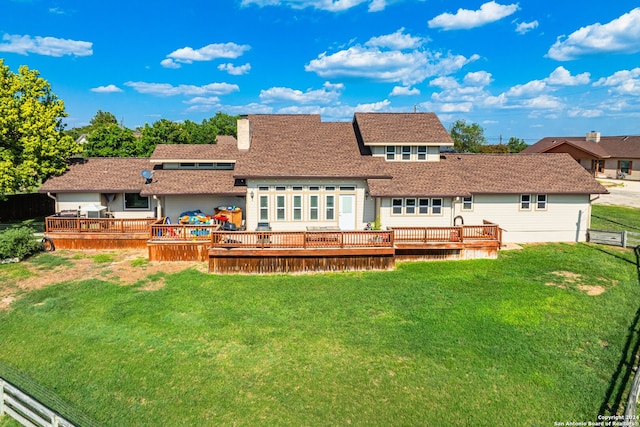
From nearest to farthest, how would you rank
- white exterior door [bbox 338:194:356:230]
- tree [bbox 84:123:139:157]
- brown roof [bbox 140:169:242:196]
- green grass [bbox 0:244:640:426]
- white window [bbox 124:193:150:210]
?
green grass [bbox 0:244:640:426] → white exterior door [bbox 338:194:356:230] → brown roof [bbox 140:169:242:196] → white window [bbox 124:193:150:210] → tree [bbox 84:123:139:157]

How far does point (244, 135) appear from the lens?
2266 centimetres

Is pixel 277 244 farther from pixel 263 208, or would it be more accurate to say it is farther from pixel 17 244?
pixel 17 244

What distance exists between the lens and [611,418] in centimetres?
779

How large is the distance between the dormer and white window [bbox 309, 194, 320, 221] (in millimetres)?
3965

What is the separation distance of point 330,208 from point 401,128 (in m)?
6.38

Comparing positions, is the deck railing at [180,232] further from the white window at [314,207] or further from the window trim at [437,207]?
the window trim at [437,207]

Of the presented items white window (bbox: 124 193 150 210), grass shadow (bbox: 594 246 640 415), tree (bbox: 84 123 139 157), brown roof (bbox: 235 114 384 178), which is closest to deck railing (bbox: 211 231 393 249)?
brown roof (bbox: 235 114 384 178)

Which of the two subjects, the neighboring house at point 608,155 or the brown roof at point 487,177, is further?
the neighboring house at point 608,155

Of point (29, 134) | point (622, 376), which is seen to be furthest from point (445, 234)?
point (29, 134)

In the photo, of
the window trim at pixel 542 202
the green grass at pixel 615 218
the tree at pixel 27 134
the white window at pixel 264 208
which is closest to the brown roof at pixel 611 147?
the green grass at pixel 615 218

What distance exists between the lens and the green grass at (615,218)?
24578mm

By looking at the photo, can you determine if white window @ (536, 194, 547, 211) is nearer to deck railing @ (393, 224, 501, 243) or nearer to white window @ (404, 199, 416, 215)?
deck railing @ (393, 224, 501, 243)

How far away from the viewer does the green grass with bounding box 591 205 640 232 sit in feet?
80.6

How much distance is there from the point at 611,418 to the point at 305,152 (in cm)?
1613
